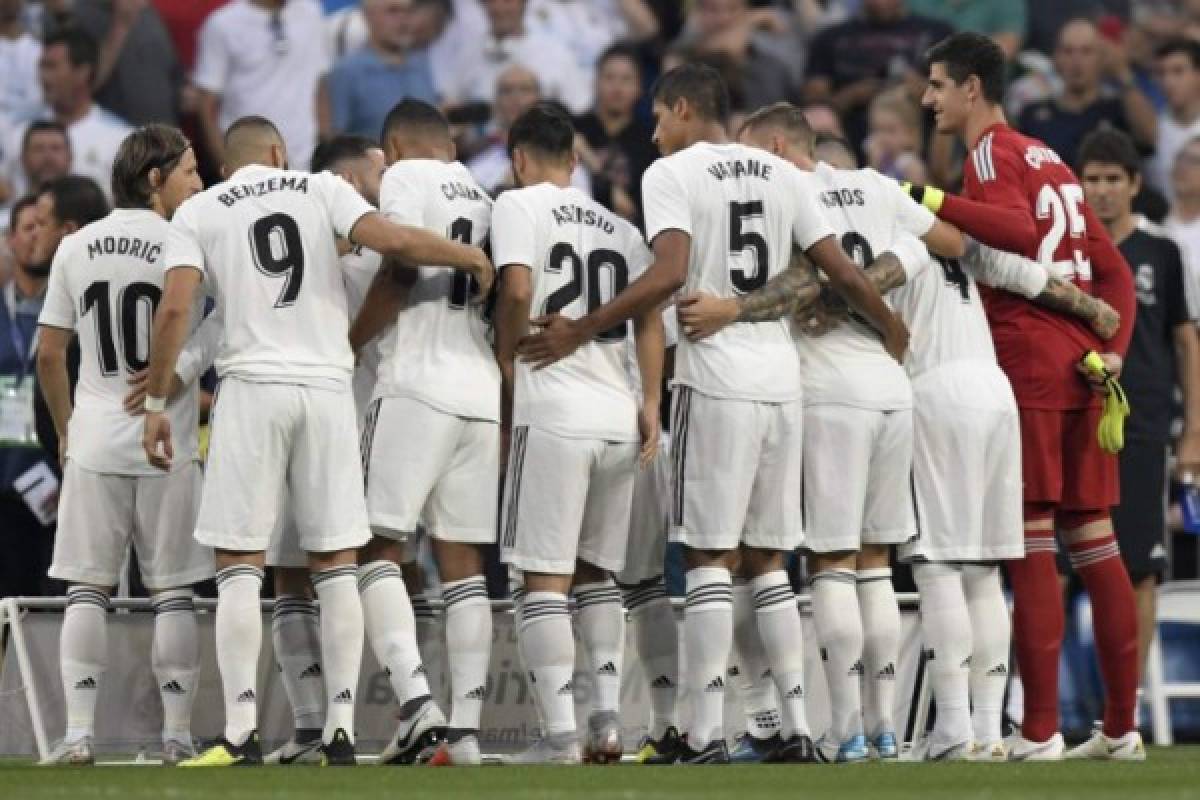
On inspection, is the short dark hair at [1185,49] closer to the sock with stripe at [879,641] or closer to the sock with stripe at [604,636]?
the sock with stripe at [879,641]

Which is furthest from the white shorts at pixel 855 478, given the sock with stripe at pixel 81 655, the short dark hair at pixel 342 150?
the sock with stripe at pixel 81 655

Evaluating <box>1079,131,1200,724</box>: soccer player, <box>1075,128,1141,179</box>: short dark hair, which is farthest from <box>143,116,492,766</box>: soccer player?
<box>1079,131,1200,724</box>: soccer player

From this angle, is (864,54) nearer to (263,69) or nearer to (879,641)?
(263,69)

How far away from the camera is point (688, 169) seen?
1087 centimetres

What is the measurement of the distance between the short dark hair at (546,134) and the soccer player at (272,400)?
2.25ft

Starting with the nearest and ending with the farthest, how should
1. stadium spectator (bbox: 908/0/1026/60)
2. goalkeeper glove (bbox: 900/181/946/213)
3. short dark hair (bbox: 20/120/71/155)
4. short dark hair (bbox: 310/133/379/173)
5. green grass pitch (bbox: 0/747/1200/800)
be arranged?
1. green grass pitch (bbox: 0/747/1200/800)
2. goalkeeper glove (bbox: 900/181/946/213)
3. short dark hair (bbox: 310/133/379/173)
4. short dark hair (bbox: 20/120/71/155)
5. stadium spectator (bbox: 908/0/1026/60)

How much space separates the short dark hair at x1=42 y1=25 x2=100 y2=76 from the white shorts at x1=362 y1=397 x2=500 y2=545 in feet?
23.8

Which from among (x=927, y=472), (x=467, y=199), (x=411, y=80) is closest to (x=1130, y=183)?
(x=927, y=472)

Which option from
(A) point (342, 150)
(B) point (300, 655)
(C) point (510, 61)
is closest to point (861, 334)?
(A) point (342, 150)

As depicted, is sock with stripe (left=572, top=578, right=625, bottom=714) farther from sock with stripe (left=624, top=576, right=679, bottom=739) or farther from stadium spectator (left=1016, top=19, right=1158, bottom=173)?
stadium spectator (left=1016, top=19, right=1158, bottom=173)

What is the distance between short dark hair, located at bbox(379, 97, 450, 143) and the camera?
11258 millimetres

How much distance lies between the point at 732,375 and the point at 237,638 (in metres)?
2.29

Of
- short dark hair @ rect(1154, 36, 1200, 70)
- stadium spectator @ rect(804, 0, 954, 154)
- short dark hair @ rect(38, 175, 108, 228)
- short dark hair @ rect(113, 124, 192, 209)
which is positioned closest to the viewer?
short dark hair @ rect(113, 124, 192, 209)

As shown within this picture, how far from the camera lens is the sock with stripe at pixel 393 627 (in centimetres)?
1082
